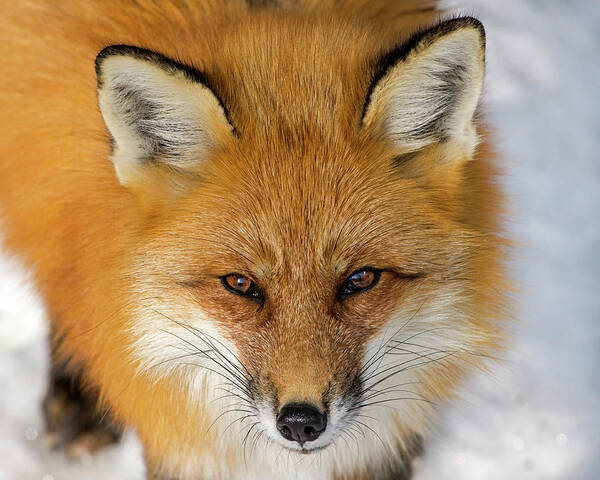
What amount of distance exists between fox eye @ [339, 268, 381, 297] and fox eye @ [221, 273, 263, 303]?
0.81ft

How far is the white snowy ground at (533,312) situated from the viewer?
3180 millimetres

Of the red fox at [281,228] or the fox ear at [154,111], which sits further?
the red fox at [281,228]

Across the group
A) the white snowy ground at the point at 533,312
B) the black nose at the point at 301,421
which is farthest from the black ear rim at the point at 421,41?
the white snowy ground at the point at 533,312

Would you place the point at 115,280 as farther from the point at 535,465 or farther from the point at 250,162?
the point at 535,465

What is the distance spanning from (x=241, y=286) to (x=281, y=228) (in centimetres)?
21

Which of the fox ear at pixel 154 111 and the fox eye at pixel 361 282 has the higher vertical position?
the fox ear at pixel 154 111

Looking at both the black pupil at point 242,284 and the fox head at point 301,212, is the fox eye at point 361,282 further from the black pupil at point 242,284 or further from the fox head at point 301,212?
the black pupil at point 242,284

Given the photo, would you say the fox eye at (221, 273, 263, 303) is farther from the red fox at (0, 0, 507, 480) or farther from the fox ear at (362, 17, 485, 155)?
the fox ear at (362, 17, 485, 155)

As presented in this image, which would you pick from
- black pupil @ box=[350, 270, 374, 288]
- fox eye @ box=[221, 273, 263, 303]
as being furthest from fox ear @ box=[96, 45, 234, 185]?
A: black pupil @ box=[350, 270, 374, 288]

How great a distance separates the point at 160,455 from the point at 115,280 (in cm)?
78

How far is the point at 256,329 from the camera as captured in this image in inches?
80.6

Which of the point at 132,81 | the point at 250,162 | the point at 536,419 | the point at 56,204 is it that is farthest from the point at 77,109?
the point at 536,419

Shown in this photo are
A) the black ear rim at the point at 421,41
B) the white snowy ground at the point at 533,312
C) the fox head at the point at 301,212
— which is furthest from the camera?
the white snowy ground at the point at 533,312

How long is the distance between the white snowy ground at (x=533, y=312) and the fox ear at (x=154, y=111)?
57.6 inches
